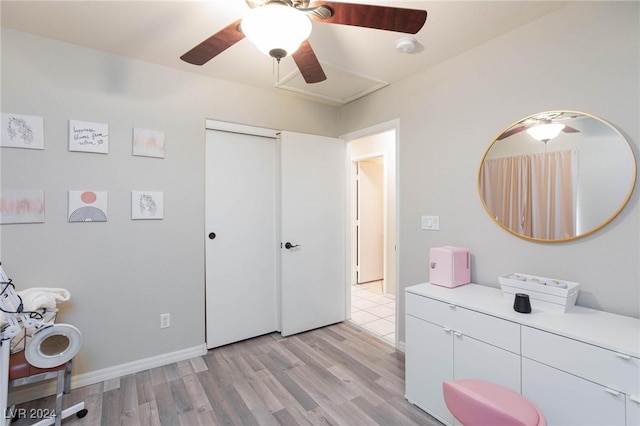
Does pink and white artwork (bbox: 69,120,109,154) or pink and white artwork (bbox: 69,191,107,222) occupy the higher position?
pink and white artwork (bbox: 69,120,109,154)

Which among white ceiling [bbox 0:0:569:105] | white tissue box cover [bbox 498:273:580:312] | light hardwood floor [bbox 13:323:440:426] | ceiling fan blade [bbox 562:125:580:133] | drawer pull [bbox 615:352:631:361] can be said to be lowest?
light hardwood floor [bbox 13:323:440:426]

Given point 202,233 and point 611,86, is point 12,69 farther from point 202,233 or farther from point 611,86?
point 611,86

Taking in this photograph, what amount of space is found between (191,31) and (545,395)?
2.91 metres

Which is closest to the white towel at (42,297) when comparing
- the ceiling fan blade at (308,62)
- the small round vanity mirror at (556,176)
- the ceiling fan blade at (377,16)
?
the ceiling fan blade at (308,62)

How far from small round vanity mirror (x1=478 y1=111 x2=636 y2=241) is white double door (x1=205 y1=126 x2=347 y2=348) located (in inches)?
65.6

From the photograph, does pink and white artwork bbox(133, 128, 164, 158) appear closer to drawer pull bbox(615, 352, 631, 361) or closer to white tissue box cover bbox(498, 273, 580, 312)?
white tissue box cover bbox(498, 273, 580, 312)

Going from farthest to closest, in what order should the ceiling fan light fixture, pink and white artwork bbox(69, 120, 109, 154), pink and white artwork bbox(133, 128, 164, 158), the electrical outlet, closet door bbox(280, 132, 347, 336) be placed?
closet door bbox(280, 132, 347, 336) < the electrical outlet < pink and white artwork bbox(133, 128, 164, 158) < pink and white artwork bbox(69, 120, 109, 154) < the ceiling fan light fixture

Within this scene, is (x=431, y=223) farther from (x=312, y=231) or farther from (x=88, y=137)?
(x=88, y=137)

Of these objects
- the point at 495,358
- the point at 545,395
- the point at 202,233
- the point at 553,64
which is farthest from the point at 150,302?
the point at 553,64

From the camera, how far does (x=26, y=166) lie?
204cm

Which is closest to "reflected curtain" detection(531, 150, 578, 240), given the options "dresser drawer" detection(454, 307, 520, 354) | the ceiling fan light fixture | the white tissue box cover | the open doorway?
the white tissue box cover

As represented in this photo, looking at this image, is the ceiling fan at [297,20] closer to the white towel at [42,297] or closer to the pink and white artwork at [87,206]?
the pink and white artwork at [87,206]

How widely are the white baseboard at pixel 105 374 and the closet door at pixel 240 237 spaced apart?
23 cm

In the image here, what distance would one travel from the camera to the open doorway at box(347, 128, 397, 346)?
4.40 meters
